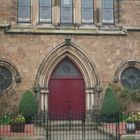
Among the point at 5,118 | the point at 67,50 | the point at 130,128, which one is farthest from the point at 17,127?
the point at 67,50

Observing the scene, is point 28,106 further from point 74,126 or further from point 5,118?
point 74,126

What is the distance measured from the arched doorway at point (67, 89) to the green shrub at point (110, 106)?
4.77 feet

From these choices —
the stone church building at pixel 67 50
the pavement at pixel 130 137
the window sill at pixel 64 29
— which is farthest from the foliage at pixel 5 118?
the pavement at pixel 130 137

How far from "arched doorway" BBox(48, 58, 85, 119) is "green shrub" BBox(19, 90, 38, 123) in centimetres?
150

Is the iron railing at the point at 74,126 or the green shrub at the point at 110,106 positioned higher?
the green shrub at the point at 110,106

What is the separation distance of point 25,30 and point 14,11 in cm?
110

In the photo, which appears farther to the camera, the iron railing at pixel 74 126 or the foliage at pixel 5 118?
the foliage at pixel 5 118

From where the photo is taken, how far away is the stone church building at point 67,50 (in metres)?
22.9

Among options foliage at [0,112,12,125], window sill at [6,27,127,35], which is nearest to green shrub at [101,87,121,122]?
window sill at [6,27,127,35]

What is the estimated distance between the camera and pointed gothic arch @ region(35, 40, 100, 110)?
22969 millimetres

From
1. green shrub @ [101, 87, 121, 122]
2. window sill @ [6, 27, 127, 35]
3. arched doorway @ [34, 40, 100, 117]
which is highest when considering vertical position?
window sill @ [6, 27, 127, 35]

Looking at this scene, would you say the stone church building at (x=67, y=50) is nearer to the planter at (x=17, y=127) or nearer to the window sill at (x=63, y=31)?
the window sill at (x=63, y=31)

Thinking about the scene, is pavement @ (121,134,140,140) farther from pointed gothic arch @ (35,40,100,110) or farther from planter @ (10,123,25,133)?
pointed gothic arch @ (35,40,100,110)

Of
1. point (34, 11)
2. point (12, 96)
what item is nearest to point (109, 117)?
point (12, 96)
